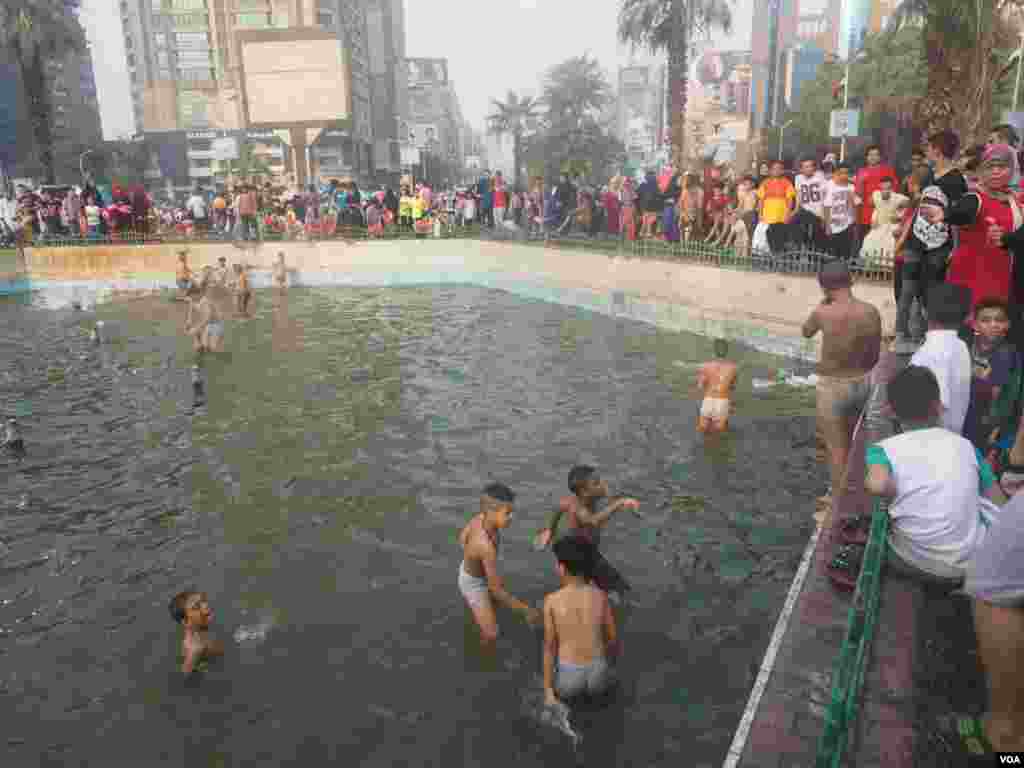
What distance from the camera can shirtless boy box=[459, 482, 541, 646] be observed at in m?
5.96

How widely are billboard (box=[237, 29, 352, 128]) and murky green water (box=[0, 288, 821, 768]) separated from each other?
5196 cm

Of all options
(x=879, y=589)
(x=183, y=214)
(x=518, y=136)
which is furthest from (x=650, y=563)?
(x=518, y=136)

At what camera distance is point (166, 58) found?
8981 cm

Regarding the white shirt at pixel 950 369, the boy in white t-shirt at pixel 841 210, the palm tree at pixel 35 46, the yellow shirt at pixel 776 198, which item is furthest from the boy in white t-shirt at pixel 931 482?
the palm tree at pixel 35 46

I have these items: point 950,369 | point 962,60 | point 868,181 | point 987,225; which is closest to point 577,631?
point 950,369

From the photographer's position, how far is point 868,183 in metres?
13.1

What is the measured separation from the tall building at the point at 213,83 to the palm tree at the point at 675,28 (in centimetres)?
5615

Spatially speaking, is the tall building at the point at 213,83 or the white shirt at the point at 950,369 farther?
the tall building at the point at 213,83

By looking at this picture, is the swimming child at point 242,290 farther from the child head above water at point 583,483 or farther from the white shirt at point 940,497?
the white shirt at point 940,497

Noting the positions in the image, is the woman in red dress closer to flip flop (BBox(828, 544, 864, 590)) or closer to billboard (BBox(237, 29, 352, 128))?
flip flop (BBox(828, 544, 864, 590))

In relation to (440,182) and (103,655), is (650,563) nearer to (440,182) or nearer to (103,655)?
(103,655)

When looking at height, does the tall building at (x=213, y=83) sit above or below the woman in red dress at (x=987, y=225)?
above

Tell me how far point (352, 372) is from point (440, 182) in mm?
104607

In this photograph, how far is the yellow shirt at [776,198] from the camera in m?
15.3
